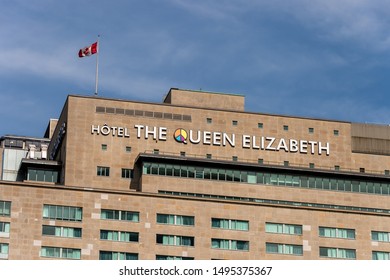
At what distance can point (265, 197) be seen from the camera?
140875mm

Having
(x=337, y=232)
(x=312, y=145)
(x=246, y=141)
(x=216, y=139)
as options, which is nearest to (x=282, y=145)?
(x=312, y=145)

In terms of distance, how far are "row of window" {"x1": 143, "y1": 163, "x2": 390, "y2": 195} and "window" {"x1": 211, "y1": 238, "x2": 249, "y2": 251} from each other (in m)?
10.4

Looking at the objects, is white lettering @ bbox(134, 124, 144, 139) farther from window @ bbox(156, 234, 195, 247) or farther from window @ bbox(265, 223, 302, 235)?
window @ bbox(265, 223, 302, 235)

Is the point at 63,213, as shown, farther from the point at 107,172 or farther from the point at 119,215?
the point at 107,172

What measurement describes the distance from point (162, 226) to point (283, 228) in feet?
58.6

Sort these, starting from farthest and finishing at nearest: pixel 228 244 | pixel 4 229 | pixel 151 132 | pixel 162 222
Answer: pixel 151 132
pixel 228 244
pixel 162 222
pixel 4 229

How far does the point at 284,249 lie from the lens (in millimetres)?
135625

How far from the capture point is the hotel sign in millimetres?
141125

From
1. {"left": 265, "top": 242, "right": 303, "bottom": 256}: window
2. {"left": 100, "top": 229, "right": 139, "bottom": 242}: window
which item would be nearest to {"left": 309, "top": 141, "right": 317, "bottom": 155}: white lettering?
{"left": 265, "top": 242, "right": 303, "bottom": 256}: window

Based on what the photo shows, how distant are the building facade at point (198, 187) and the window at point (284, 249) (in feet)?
0.46

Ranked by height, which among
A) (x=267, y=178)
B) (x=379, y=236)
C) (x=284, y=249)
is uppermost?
(x=267, y=178)

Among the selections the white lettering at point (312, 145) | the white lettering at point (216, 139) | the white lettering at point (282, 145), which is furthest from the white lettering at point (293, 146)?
the white lettering at point (216, 139)
